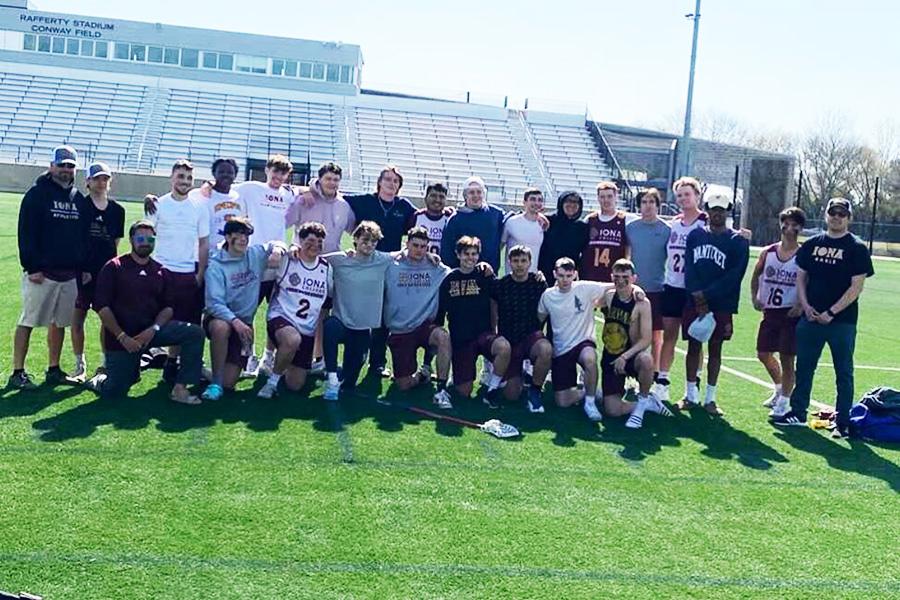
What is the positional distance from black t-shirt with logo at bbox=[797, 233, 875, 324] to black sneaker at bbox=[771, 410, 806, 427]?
83 centimetres

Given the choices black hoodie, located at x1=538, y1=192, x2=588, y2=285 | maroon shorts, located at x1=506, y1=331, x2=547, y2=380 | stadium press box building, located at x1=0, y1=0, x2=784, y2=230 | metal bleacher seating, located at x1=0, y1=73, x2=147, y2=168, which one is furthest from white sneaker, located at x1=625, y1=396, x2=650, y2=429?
metal bleacher seating, located at x1=0, y1=73, x2=147, y2=168

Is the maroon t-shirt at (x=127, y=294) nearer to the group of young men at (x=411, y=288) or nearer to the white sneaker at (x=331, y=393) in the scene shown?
the group of young men at (x=411, y=288)

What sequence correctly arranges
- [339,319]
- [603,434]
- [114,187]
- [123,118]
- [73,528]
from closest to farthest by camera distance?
[73,528], [603,434], [339,319], [114,187], [123,118]

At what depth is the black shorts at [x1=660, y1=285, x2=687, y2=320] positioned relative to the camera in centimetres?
780

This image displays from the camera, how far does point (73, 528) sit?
4301 mm

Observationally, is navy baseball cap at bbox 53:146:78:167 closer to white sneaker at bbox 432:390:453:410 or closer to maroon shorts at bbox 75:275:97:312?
maroon shorts at bbox 75:275:97:312

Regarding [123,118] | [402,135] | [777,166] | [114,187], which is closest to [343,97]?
[402,135]

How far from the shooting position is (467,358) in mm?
7543

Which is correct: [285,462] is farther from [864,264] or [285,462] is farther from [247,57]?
[247,57]

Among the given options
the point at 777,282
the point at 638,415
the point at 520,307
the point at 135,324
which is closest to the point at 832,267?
the point at 777,282

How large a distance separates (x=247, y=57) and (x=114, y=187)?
19.4 meters

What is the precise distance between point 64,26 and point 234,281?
5207 cm

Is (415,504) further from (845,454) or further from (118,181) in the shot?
(118,181)

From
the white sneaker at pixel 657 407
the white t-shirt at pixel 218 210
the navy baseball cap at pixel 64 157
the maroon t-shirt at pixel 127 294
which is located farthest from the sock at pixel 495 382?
the navy baseball cap at pixel 64 157
